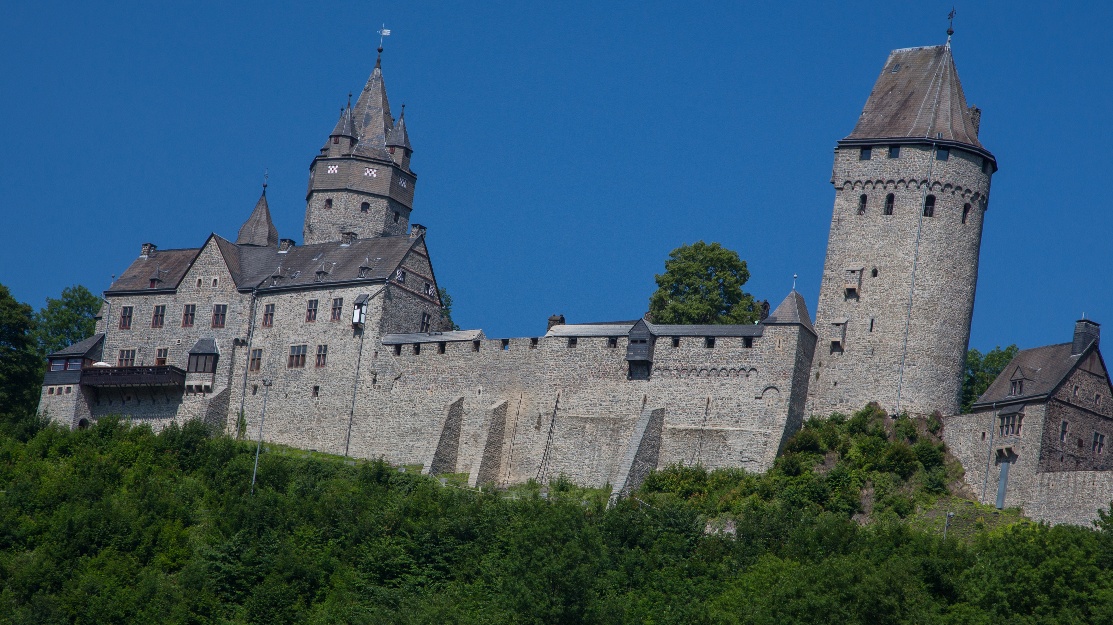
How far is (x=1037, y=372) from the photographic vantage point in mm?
64375

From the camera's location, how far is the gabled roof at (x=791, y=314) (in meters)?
66.8

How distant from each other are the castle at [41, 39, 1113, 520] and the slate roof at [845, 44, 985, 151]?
0.26 ft

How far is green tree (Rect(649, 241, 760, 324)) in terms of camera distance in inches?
2960

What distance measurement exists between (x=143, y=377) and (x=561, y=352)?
17406 mm

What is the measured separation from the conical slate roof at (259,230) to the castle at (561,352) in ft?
6.60

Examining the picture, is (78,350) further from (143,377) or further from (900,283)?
(900,283)

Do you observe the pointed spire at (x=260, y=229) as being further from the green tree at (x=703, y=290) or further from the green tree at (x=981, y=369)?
the green tree at (x=981, y=369)

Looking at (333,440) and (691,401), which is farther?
(333,440)

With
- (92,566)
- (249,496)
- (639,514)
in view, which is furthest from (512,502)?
(92,566)

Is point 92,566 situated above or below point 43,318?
below

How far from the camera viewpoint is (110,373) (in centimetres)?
7619

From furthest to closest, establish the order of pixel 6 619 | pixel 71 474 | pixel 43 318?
pixel 43 318
pixel 71 474
pixel 6 619

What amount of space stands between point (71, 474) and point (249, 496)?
7.38 m

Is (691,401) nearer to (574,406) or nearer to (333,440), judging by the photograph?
(574,406)
